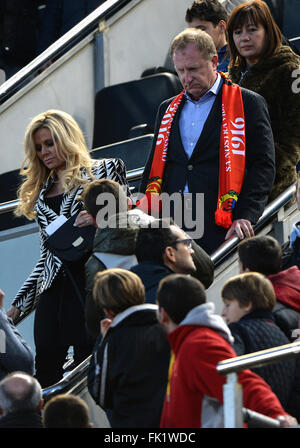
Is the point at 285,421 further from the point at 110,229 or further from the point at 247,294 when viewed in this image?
the point at 110,229

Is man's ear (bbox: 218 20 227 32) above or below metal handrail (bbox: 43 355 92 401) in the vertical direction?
above

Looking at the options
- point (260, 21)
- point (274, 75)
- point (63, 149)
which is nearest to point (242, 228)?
point (63, 149)

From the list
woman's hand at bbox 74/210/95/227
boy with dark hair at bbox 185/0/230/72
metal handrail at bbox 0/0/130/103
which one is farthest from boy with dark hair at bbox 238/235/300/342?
metal handrail at bbox 0/0/130/103

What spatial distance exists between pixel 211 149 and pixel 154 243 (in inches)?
54.8

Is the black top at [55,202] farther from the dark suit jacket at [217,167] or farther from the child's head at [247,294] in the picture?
the child's head at [247,294]

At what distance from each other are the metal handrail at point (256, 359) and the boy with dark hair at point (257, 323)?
0.60m

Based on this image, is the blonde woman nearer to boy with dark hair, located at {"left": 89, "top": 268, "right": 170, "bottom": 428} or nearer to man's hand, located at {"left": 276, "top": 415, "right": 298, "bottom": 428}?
boy with dark hair, located at {"left": 89, "top": 268, "right": 170, "bottom": 428}

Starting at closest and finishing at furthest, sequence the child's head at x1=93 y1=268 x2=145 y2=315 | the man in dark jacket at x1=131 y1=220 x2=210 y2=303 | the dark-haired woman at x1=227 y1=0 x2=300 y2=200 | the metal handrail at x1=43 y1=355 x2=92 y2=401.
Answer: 1. the child's head at x1=93 y1=268 x2=145 y2=315
2. the man in dark jacket at x1=131 y1=220 x2=210 y2=303
3. the metal handrail at x1=43 y1=355 x2=92 y2=401
4. the dark-haired woman at x1=227 y1=0 x2=300 y2=200

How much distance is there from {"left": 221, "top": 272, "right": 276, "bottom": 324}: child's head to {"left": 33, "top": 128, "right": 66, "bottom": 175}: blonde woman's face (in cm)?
172

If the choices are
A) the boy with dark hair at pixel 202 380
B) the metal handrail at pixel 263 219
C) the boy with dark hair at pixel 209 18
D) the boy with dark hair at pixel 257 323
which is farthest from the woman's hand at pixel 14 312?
the boy with dark hair at pixel 209 18

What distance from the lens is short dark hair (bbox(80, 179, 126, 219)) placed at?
5672 millimetres

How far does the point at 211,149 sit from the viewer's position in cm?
643

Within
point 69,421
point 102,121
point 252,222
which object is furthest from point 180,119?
point 102,121

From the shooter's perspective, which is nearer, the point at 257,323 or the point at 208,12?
the point at 257,323
